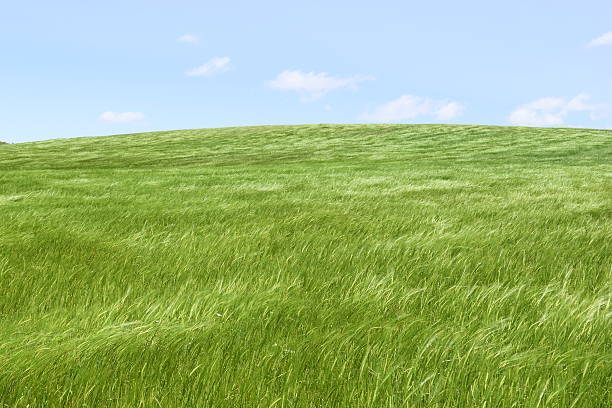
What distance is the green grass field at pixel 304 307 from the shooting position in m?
1.75

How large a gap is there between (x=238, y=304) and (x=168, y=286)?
0.64m

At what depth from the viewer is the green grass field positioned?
175 centimetres

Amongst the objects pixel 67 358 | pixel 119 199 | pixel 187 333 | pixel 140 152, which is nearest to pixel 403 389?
pixel 187 333

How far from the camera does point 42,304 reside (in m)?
2.63

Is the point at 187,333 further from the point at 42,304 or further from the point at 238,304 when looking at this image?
the point at 42,304

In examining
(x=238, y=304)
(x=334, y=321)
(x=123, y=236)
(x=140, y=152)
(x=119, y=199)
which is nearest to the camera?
(x=334, y=321)

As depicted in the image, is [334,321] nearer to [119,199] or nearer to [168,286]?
[168,286]

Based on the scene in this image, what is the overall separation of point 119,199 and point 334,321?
19.2 feet

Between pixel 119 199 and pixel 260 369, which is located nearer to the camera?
pixel 260 369

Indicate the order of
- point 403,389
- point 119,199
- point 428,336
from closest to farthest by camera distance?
1. point 403,389
2. point 428,336
3. point 119,199

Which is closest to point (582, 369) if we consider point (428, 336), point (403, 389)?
point (428, 336)

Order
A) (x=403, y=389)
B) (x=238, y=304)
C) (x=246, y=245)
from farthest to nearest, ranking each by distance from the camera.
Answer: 1. (x=246, y=245)
2. (x=238, y=304)
3. (x=403, y=389)

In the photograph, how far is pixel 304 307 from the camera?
2471 millimetres

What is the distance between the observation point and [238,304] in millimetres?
2529
